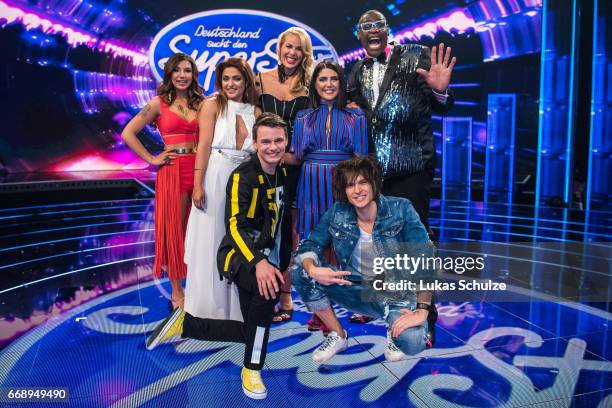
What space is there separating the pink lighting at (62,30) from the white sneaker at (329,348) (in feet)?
23.8

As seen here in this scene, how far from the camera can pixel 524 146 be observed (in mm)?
9023

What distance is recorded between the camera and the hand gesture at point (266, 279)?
2.03 m

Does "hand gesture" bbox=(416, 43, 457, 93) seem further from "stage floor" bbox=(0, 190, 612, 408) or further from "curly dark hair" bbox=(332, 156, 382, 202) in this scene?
"stage floor" bbox=(0, 190, 612, 408)

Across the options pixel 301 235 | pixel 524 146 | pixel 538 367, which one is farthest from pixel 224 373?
pixel 524 146

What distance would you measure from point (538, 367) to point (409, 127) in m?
1.24

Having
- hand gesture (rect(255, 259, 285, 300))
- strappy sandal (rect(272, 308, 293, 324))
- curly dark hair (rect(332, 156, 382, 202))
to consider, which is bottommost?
strappy sandal (rect(272, 308, 293, 324))

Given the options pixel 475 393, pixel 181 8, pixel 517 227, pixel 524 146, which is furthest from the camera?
pixel 524 146

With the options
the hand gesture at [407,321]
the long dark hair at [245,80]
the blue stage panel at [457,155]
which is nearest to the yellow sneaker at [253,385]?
the hand gesture at [407,321]

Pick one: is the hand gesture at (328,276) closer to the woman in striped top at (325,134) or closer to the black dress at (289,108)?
the woman in striped top at (325,134)

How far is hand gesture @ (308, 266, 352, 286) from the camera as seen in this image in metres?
2.07

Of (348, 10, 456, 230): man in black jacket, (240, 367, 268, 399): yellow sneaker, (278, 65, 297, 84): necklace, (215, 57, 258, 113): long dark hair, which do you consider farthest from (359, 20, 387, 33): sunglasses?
(240, 367, 268, 399): yellow sneaker

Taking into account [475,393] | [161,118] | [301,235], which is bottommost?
[475,393]

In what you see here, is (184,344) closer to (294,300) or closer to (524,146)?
(294,300)

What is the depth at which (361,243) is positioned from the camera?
2246mm
